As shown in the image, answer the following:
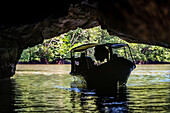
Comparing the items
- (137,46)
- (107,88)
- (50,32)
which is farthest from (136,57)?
(107,88)

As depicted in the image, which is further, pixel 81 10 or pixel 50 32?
pixel 50 32

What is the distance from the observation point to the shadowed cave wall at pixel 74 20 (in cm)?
378

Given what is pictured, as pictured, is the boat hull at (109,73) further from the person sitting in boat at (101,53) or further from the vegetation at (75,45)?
the vegetation at (75,45)

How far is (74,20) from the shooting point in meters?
16.7

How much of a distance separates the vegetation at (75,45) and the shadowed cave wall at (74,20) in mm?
20309

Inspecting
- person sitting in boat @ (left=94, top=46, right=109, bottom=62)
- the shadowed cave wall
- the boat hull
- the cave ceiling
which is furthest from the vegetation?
the boat hull

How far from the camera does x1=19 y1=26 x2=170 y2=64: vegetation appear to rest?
41.5m

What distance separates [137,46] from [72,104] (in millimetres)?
41809

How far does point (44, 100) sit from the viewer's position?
961 cm

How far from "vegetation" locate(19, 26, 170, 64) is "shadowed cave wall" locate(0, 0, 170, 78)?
20.3 metres

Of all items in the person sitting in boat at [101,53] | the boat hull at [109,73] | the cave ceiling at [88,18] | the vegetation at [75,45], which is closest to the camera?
the cave ceiling at [88,18]

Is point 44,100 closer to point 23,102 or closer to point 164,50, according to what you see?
point 23,102

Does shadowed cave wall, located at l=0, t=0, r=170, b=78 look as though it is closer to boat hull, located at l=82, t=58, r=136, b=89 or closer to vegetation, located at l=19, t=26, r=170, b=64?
boat hull, located at l=82, t=58, r=136, b=89

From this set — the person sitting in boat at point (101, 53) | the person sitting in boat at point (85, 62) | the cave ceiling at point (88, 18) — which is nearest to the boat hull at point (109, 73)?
the person sitting in boat at point (101, 53)
